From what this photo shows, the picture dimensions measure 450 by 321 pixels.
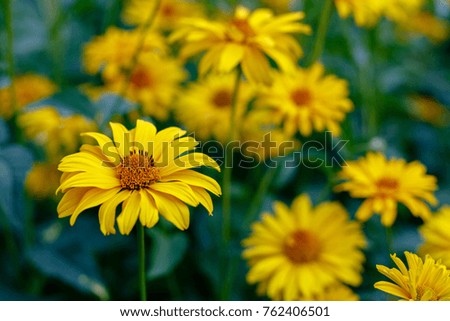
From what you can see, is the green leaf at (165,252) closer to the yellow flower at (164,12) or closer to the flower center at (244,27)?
the flower center at (244,27)

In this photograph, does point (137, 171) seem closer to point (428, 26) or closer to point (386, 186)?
point (386, 186)

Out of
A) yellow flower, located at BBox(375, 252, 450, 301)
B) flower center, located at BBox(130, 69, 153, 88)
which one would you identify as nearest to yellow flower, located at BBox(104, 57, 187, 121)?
flower center, located at BBox(130, 69, 153, 88)

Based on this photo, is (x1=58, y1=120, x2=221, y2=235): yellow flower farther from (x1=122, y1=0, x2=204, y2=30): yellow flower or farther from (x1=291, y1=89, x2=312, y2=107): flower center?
(x1=122, y1=0, x2=204, y2=30): yellow flower
